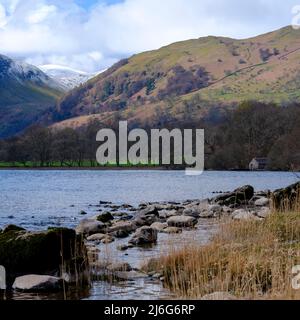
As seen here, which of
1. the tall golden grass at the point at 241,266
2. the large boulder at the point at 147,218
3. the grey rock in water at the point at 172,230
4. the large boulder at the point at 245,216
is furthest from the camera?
the large boulder at the point at 147,218

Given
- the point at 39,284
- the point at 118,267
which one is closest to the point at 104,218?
the point at 118,267

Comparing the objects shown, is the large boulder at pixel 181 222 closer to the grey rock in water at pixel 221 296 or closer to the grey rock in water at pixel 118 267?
the grey rock in water at pixel 118 267

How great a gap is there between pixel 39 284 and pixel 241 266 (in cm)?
466

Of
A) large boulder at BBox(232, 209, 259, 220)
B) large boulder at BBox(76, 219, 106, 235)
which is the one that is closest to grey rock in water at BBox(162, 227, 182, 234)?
large boulder at BBox(232, 209, 259, 220)

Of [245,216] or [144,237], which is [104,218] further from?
[245,216]

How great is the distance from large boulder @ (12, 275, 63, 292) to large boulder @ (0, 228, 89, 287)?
2.23 feet

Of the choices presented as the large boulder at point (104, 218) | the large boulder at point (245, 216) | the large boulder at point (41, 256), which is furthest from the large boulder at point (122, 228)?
the large boulder at point (41, 256)

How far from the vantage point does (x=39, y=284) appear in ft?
44.4

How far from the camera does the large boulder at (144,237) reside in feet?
70.3

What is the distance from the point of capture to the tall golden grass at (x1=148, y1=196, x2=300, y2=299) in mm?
10656

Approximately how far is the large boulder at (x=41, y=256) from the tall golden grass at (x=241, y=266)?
2.13 metres

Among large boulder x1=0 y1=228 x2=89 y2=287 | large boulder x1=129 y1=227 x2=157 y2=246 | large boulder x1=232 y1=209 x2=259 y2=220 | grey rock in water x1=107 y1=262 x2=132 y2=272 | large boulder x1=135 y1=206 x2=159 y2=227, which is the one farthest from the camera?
large boulder x1=135 y1=206 x2=159 y2=227

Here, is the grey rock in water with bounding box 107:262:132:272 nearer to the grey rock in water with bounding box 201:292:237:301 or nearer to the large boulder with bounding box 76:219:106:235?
the grey rock in water with bounding box 201:292:237:301
